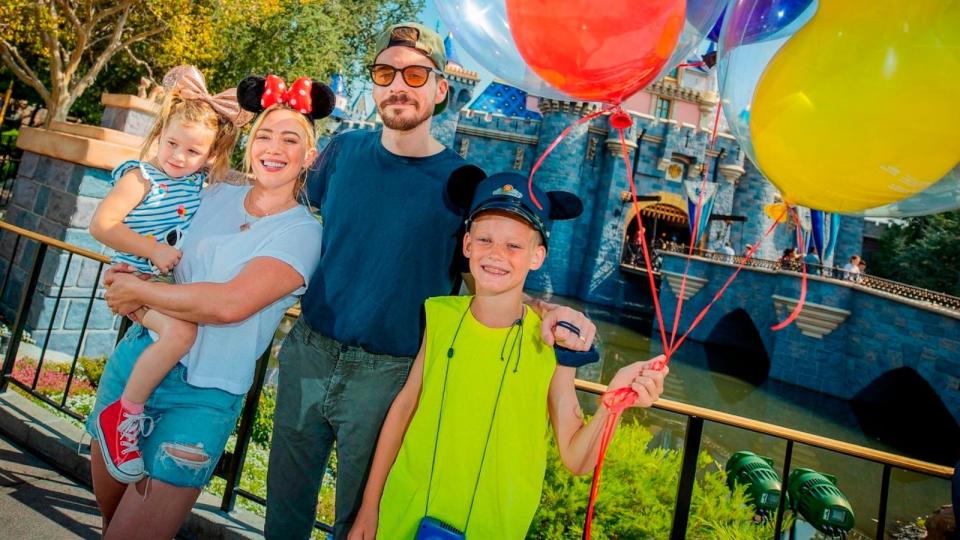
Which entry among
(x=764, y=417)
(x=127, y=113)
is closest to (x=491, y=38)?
(x=127, y=113)

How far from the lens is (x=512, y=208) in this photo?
1.22 m

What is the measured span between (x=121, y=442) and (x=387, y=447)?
0.60 meters

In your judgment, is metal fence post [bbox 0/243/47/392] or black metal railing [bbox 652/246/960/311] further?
black metal railing [bbox 652/246/960/311]

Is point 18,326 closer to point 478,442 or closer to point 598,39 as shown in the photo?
point 478,442

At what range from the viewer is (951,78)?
1057mm

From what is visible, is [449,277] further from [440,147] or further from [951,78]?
[951,78]

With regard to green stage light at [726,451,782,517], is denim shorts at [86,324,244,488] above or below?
above

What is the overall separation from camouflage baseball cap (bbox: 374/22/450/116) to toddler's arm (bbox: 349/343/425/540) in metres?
0.80

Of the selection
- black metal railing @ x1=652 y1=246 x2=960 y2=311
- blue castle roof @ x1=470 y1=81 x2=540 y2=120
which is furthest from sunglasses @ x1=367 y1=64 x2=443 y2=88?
blue castle roof @ x1=470 y1=81 x2=540 y2=120

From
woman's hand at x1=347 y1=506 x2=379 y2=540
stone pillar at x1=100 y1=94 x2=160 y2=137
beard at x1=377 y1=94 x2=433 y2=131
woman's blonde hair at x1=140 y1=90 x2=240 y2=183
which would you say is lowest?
woman's hand at x1=347 y1=506 x2=379 y2=540

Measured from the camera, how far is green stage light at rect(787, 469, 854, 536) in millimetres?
3006

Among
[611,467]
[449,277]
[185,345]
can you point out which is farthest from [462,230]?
[611,467]

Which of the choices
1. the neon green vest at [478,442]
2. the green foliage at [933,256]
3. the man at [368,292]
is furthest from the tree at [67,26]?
the green foliage at [933,256]

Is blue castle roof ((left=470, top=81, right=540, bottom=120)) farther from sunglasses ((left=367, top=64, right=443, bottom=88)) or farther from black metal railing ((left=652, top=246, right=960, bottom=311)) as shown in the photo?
sunglasses ((left=367, top=64, right=443, bottom=88))
